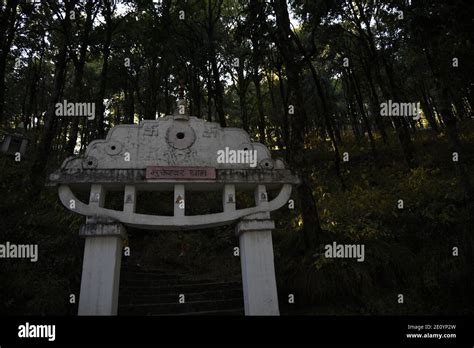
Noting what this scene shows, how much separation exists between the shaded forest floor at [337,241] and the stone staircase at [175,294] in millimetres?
1148

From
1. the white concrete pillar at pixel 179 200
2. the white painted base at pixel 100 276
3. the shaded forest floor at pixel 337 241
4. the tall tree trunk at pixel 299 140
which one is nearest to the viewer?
the white painted base at pixel 100 276

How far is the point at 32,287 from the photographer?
7738mm

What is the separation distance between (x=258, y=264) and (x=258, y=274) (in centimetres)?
19

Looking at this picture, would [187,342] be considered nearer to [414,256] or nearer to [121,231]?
[121,231]

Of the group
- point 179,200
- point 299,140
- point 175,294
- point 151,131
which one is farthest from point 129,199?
point 299,140

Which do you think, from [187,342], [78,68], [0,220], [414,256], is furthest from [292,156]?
[78,68]

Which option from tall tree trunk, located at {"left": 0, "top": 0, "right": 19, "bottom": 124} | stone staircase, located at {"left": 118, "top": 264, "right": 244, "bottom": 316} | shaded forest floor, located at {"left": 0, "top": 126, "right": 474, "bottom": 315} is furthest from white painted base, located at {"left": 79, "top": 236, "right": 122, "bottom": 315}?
tall tree trunk, located at {"left": 0, "top": 0, "right": 19, "bottom": 124}

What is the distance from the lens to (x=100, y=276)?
620 centimetres

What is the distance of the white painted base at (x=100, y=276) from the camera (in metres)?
6.05

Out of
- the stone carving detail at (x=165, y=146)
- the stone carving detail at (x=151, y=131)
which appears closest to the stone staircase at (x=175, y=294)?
the stone carving detail at (x=165, y=146)

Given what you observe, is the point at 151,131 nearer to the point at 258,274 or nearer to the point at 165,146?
the point at 165,146

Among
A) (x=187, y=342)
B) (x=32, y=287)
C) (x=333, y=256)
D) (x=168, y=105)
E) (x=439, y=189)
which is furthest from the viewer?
(x=168, y=105)

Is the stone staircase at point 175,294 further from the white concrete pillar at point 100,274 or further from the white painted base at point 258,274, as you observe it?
the white concrete pillar at point 100,274

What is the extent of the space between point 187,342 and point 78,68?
40.5 ft
